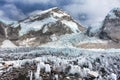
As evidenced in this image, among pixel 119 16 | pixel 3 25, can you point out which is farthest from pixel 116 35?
pixel 3 25

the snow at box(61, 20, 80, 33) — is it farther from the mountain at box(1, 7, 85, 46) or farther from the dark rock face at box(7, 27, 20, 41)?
the dark rock face at box(7, 27, 20, 41)

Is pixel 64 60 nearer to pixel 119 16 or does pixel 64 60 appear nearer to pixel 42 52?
pixel 42 52

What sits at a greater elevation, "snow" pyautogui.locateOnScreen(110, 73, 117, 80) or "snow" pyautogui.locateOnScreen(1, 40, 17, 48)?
"snow" pyautogui.locateOnScreen(1, 40, 17, 48)

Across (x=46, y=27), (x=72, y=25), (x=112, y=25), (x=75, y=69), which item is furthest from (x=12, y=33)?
(x=75, y=69)

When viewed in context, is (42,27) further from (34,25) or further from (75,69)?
(75,69)

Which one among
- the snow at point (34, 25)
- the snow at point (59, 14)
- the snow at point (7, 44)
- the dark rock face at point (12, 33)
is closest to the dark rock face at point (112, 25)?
the snow at point (7, 44)

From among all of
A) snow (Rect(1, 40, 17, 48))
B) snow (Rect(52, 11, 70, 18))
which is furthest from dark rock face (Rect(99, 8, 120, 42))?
snow (Rect(52, 11, 70, 18))
